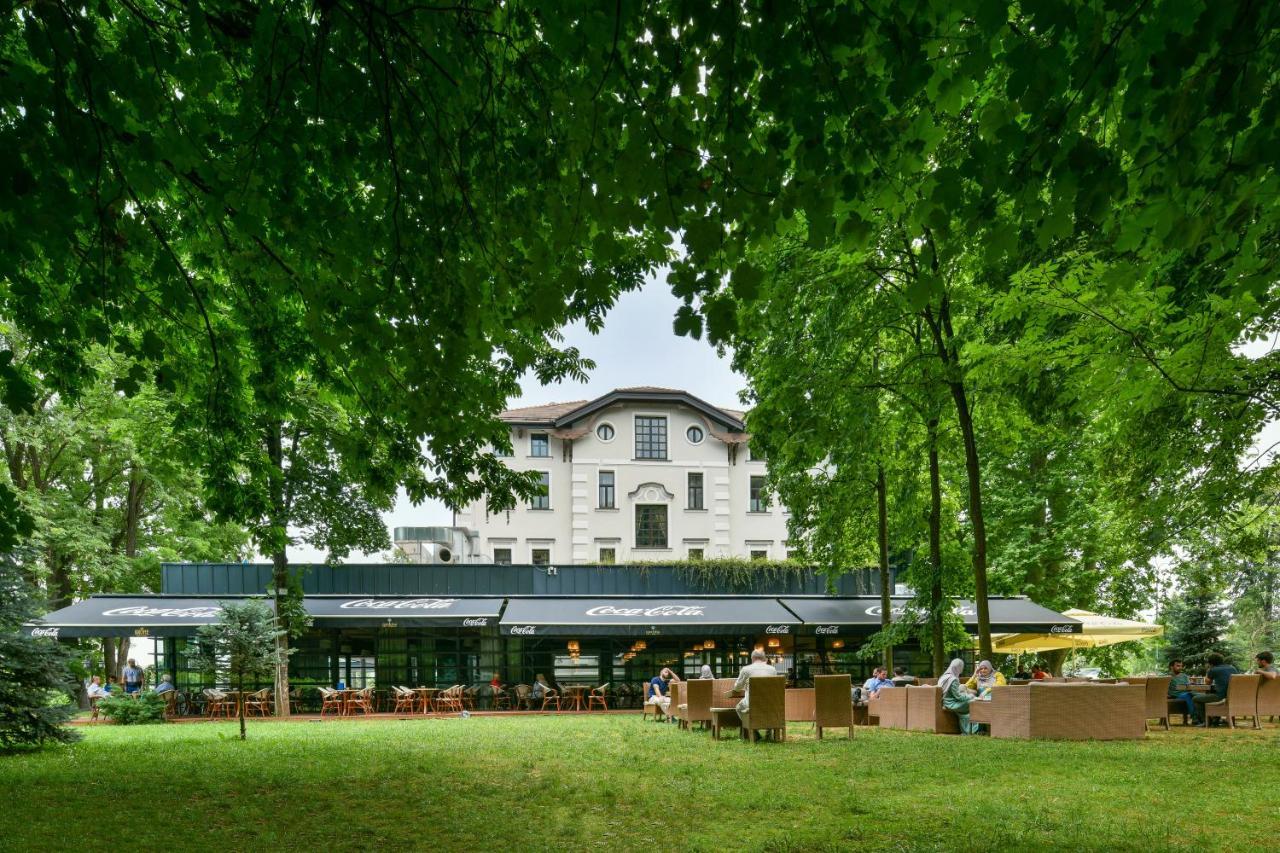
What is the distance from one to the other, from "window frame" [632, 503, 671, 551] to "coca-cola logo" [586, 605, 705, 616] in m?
7.68

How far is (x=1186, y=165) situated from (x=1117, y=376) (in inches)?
228

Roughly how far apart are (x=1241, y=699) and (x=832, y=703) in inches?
267

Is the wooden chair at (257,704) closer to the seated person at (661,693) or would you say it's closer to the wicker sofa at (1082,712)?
the seated person at (661,693)

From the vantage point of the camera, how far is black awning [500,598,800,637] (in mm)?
22156

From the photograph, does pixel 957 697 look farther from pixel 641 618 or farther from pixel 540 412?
pixel 540 412

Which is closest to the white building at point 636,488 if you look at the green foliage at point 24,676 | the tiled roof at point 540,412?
the tiled roof at point 540,412

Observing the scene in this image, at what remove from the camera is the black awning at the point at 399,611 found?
22.3m

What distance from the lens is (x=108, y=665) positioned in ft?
98.8

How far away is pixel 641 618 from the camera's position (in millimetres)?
23078

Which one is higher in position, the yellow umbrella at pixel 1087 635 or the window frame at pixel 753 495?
the window frame at pixel 753 495

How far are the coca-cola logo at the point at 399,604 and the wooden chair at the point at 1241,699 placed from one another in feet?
55.7

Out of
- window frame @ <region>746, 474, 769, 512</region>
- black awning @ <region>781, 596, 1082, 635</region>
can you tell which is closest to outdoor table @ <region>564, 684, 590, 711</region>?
black awning @ <region>781, 596, 1082, 635</region>

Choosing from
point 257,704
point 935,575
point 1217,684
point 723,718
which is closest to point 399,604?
point 257,704

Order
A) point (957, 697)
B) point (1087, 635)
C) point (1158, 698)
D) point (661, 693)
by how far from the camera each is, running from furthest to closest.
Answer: point (1087, 635) → point (661, 693) → point (1158, 698) → point (957, 697)
